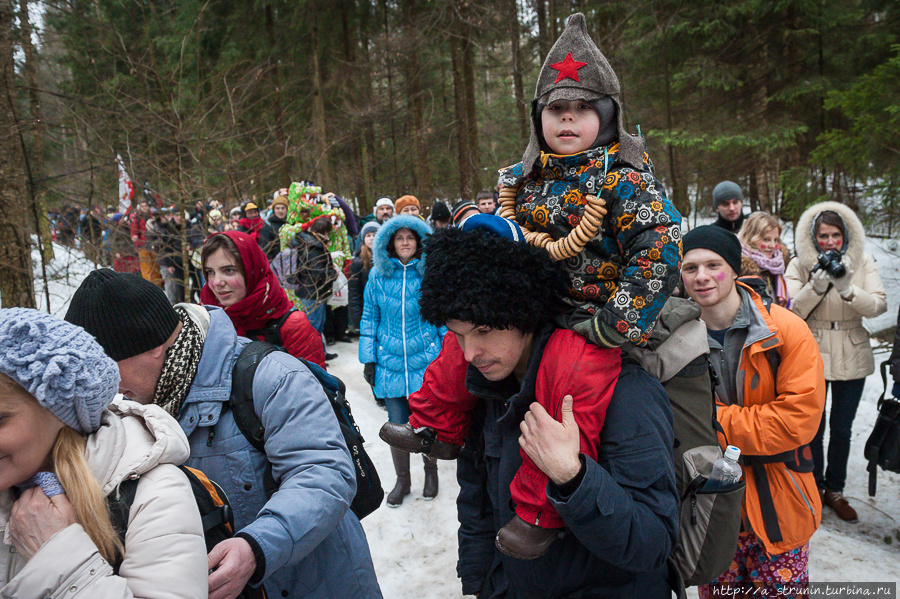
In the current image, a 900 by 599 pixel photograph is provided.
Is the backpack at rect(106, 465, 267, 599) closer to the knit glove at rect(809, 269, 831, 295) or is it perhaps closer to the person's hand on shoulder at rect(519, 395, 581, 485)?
the person's hand on shoulder at rect(519, 395, 581, 485)

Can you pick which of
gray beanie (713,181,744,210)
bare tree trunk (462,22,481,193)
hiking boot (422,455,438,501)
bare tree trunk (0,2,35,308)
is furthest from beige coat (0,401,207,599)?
bare tree trunk (462,22,481,193)

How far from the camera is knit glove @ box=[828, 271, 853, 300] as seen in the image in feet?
13.5

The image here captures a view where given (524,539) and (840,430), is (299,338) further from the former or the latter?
(840,430)

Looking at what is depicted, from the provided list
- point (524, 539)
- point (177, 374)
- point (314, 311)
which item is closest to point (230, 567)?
point (177, 374)

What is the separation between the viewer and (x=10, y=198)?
5.30m

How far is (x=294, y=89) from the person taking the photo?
16.5 m

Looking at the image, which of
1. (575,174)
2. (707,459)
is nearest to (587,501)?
(707,459)

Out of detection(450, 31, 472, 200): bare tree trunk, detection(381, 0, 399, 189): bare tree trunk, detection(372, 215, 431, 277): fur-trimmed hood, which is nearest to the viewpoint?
detection(372, 215, 431, 277): fur-trimmed hood

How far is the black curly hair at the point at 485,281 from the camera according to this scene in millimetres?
1556

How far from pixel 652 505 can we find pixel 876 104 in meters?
7.38

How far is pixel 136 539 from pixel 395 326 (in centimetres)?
381

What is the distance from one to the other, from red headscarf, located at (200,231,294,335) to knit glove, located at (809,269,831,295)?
13.4ft

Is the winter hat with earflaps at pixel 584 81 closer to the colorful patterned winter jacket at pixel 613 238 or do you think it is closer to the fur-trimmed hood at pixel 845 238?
the colorful patterned winter jacket at pixel 613 238

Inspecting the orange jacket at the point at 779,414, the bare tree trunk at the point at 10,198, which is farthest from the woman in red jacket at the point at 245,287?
the bare tree trunk at the point at 10,198
